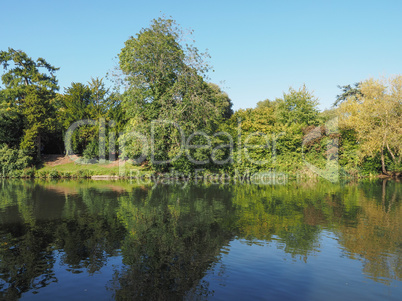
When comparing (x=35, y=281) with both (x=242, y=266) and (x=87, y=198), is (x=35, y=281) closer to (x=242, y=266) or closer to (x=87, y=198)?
(x=242, y=266)

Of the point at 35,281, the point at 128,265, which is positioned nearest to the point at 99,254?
the point at 128,265

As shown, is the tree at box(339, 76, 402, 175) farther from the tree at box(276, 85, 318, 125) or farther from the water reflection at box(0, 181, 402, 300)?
the water reflection at box(0, 181, 402, 300)

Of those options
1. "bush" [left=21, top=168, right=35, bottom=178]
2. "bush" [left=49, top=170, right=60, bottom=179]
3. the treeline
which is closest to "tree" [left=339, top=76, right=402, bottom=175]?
the treeline

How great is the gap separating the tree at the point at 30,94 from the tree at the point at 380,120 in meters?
39.7

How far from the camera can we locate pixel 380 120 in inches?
1394

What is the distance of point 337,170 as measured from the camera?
36.7 metres

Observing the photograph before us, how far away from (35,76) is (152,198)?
35.9 meters

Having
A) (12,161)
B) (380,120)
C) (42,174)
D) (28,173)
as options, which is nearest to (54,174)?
(42,174)

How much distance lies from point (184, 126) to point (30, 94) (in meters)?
24.5

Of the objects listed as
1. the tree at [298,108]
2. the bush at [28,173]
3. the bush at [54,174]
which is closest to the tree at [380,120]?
the tree at [298,108]

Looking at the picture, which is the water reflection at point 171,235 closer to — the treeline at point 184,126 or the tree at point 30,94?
the treeline at point 184,126

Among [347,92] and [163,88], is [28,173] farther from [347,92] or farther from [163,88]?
[347,92]

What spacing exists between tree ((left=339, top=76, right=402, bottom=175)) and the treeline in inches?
4.3

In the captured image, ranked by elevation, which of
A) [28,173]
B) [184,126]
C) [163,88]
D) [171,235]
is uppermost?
[163,88]
